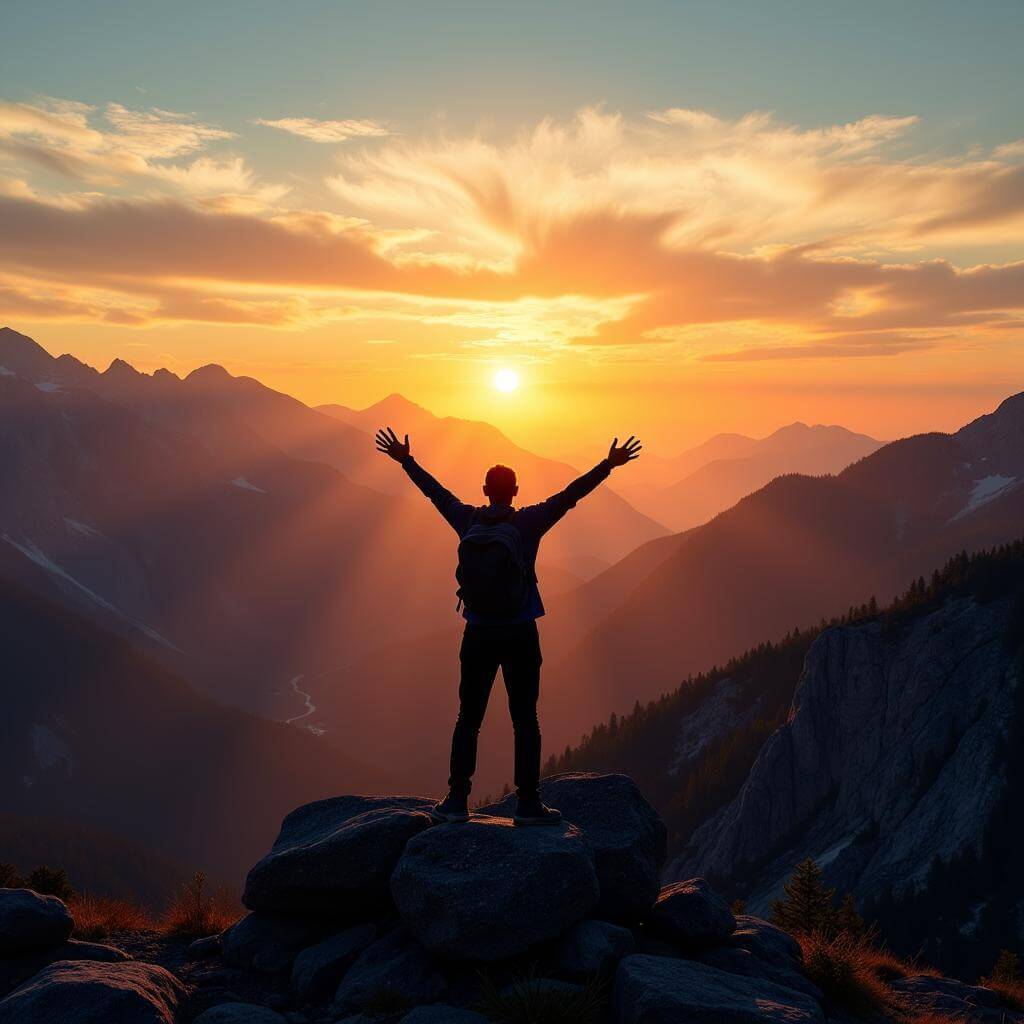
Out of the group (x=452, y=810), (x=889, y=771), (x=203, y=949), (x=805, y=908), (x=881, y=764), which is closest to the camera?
(x=452, y=810)

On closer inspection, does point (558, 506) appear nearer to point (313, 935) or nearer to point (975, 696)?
point (313, 935)

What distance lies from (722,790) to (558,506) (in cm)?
16805

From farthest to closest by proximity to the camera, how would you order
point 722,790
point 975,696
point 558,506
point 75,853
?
1. point 75,853
2. point 722,790
3. point 975,696
4. point 558,506

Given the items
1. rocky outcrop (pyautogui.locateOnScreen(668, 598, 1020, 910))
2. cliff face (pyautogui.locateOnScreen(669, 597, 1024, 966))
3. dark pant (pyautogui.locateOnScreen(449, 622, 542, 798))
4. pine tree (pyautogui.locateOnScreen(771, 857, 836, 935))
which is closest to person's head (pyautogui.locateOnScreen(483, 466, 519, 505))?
dark pant (pyautogui.locateOnScreen(449, 622, 542, 798))

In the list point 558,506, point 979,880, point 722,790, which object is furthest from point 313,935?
point 722,790

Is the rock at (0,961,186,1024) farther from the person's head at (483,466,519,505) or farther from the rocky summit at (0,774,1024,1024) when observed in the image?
the person's head at (483,466,519,505)

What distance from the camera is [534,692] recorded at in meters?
13.5

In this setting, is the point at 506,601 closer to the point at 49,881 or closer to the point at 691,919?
the point at 691,919

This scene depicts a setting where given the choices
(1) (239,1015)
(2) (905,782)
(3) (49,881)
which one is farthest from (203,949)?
(2) (905,782)

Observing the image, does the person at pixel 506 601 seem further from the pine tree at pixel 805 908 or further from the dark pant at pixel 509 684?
the pine tree at pixel 805 908

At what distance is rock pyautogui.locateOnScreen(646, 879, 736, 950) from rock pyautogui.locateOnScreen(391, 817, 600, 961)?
2136 millimetres

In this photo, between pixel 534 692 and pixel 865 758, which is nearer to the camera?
pixel 534 692

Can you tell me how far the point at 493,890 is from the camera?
12.0m

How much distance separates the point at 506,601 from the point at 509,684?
5.15ft
